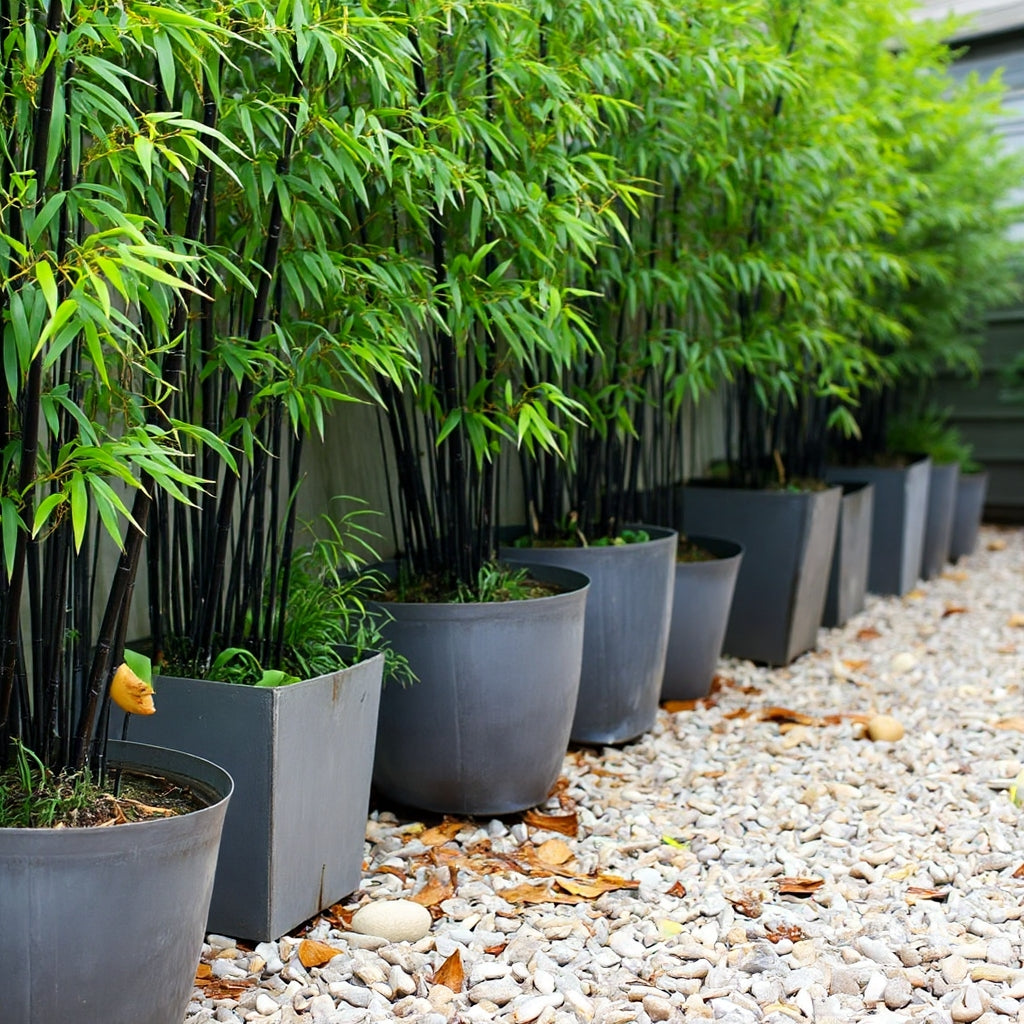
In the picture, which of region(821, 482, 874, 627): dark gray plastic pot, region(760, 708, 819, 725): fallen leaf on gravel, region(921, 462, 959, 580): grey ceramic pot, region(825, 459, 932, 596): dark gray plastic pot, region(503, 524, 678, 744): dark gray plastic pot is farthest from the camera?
region(921, 462, 959, 580): grey ceramic pot

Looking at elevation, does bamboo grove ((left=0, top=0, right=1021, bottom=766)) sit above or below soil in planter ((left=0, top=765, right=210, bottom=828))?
above

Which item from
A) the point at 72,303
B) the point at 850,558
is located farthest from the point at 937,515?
the point at 72,303

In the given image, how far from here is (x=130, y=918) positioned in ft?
4.07

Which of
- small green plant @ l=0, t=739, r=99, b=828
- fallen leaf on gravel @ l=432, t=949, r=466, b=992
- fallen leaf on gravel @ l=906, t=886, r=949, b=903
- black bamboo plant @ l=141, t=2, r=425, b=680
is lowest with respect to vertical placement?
fallen leaf on gravel @ l=432, t=949, r=466, b=992

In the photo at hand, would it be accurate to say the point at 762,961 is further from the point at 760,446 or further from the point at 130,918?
the point at 760,446

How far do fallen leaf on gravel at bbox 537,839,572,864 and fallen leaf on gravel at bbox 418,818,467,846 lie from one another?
0.15 metres

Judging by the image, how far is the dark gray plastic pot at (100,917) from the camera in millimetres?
1195

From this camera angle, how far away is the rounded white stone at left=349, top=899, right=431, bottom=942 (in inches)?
67.6

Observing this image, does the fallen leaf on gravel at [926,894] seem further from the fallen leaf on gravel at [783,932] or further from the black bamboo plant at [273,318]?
the black bamboo plant at [273,318]

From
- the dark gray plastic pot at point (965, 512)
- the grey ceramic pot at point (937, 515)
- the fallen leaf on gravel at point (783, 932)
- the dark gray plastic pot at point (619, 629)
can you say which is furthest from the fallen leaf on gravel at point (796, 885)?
the dark gray plastic pot at point (965, 512)

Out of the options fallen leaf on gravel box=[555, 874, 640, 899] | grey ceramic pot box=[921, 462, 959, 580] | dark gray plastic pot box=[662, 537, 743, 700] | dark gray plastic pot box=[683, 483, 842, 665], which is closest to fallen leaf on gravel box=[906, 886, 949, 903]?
fallen leaf on gravel box=[555, 874, 640, 899]

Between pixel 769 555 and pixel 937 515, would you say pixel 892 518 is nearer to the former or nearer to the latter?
pixel 937 515

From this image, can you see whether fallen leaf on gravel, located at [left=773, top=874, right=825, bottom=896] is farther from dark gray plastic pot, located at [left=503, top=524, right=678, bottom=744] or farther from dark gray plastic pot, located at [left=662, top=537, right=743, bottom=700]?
dark gray plastic pot, located at [left=662, top=537, right=743, bottom=700]

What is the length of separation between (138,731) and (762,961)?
0.92m
